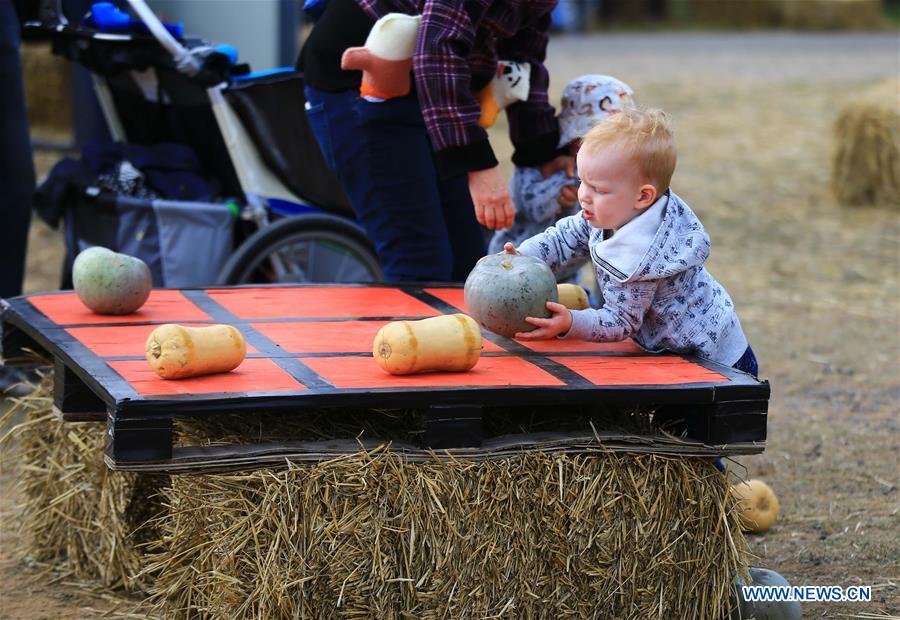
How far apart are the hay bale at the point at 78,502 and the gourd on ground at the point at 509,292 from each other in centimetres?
91

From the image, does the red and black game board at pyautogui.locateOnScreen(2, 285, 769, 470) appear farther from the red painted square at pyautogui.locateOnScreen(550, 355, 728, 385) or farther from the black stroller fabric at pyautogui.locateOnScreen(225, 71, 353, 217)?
the black stroller fabric at pyautogui.locateOnScreen(225, 71, 353, 217)

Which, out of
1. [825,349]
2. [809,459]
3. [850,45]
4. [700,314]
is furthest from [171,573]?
[850,45]

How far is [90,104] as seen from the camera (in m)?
6.80

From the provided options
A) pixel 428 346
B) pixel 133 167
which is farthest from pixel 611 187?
pixel 133 167

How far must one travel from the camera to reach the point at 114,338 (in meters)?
3.06

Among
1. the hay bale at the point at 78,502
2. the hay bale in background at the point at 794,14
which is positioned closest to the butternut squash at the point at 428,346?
the hay bale at the point at 78,502

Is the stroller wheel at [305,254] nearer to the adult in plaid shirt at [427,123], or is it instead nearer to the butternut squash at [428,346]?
the adult in plaid shirt at [427,123]

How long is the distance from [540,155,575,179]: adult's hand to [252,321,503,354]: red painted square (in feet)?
3.40

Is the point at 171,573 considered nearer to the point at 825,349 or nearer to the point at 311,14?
the point at 311,14

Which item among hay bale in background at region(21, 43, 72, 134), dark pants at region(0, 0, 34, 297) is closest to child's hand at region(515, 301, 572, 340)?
dark pants at region(0, 0, 34, 297)

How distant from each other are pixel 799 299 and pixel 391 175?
3457 millimetres

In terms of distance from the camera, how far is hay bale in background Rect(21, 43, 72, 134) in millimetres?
10633

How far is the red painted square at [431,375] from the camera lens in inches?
105

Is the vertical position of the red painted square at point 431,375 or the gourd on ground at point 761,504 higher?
the red painted square at point 431,375
